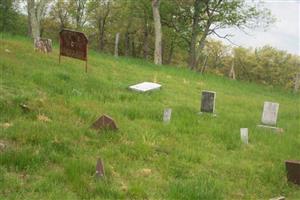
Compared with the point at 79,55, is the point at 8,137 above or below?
below

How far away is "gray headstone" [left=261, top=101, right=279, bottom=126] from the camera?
11.7 meters

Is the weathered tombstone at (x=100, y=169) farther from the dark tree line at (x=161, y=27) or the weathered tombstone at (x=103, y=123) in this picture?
the dark tree line at (x=161, y=27)

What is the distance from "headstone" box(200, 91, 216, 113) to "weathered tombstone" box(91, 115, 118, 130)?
148 inches

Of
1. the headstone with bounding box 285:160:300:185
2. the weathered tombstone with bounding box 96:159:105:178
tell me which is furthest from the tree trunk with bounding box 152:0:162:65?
the weathered tombstone with bounding box 96:159:105:178

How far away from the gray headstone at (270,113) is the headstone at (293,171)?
368 centimetres

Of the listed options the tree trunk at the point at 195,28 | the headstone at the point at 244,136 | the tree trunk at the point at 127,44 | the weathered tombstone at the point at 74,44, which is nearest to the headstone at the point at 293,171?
the headstone at the point at 244,136

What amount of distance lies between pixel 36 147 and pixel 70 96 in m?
3.60

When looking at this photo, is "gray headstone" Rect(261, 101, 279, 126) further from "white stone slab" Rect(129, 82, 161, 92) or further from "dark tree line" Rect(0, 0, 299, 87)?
"dark tree line" Rect(0, 0, 299, 87)

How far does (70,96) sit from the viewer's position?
11.0 meters

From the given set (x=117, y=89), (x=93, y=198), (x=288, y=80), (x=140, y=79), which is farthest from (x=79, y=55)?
(x=288, y=80)

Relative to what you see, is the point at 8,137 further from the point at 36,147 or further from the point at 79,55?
the point at 79,55

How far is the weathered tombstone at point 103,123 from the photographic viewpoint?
8891 mm

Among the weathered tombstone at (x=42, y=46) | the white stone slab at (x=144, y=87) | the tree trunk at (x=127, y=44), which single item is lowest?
the tree trunk at (x=127, y=44)

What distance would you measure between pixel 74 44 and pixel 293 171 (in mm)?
8033
